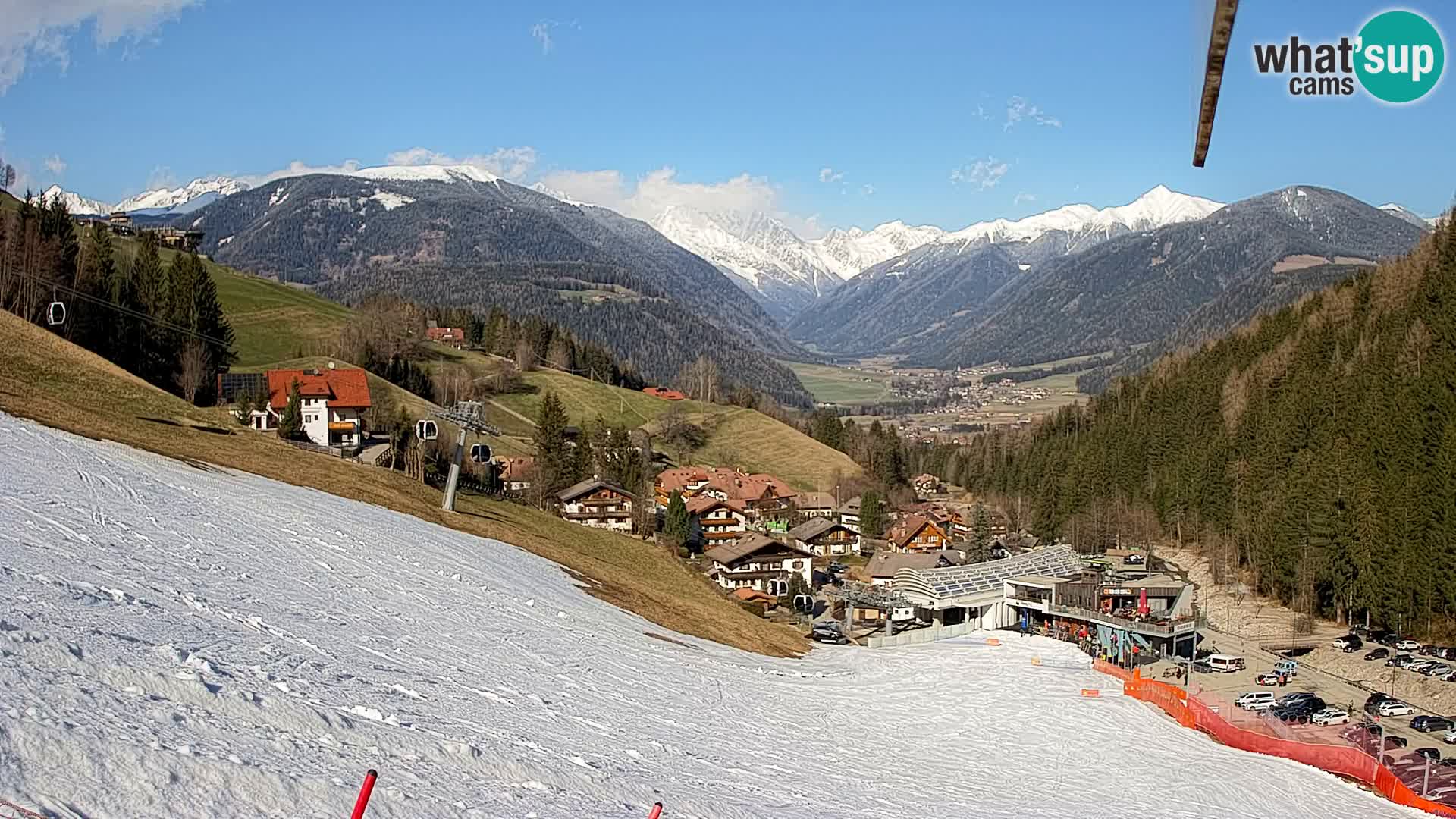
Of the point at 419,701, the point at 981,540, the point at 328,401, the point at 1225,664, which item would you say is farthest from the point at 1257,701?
the point at 328,401

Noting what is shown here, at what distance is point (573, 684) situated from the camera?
17234 mm

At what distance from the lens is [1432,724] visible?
3834 cm

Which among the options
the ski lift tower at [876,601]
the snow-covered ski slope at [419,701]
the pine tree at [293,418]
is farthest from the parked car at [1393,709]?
the pine tree at [293,418]

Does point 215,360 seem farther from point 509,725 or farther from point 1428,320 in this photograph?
point 1428,320

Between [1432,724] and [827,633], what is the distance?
2306 cm

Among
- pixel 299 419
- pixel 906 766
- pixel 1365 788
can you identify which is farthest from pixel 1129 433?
pixel 906 766

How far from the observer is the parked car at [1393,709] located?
4066 centimetres

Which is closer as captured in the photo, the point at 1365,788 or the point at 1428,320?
the point at 1365,788

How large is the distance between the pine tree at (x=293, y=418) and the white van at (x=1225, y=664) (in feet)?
156

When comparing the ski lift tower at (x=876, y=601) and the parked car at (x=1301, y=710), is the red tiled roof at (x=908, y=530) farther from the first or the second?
the parked car at (x=1301, y=710)

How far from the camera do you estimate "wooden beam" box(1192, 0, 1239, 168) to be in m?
3.85

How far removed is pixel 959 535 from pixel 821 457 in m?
28.3

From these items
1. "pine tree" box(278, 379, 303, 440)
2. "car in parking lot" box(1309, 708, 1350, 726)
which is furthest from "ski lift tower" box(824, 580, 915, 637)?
"pine tree" box(278, 379, 303, 440)

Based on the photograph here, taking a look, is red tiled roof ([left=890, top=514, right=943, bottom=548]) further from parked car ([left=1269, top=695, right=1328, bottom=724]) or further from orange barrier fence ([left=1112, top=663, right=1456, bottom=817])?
orange barrier fence ([left=1112, top=663, right=1456, bottom=817])
